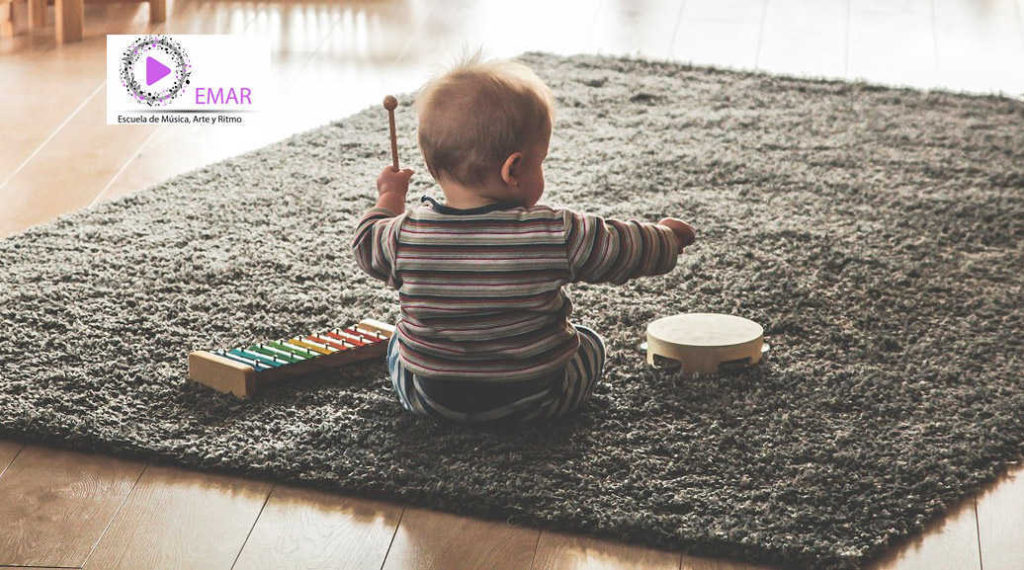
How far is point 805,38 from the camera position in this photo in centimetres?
304

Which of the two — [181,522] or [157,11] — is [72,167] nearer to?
[157,11]

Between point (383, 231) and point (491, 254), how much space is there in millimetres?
123

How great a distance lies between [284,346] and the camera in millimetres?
1474

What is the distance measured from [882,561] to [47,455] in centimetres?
82

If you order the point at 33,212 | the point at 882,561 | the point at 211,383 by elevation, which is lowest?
the point at 882,561

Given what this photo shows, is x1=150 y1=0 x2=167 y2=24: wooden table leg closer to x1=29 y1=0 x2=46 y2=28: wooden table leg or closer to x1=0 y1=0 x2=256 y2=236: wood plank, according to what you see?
x1=29 y1=0 x2=46 y2=28: wooden table leg

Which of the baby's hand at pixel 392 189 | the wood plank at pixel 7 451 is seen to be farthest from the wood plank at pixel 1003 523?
the wood plank at pixel 7 451

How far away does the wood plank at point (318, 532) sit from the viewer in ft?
3.80

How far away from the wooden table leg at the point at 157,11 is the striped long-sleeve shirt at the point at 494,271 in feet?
6.48

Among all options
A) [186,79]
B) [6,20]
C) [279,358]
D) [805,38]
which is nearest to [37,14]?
[6,20]

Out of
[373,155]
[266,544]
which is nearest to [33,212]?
[373,155]

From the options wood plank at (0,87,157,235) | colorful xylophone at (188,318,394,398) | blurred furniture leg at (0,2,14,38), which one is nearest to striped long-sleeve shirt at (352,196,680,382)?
colorful xylophone at (188,318,394,398)

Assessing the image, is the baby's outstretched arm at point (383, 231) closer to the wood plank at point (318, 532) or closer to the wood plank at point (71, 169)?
the wood plank at point (318, 532)

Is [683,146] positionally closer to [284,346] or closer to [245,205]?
[245,205]
